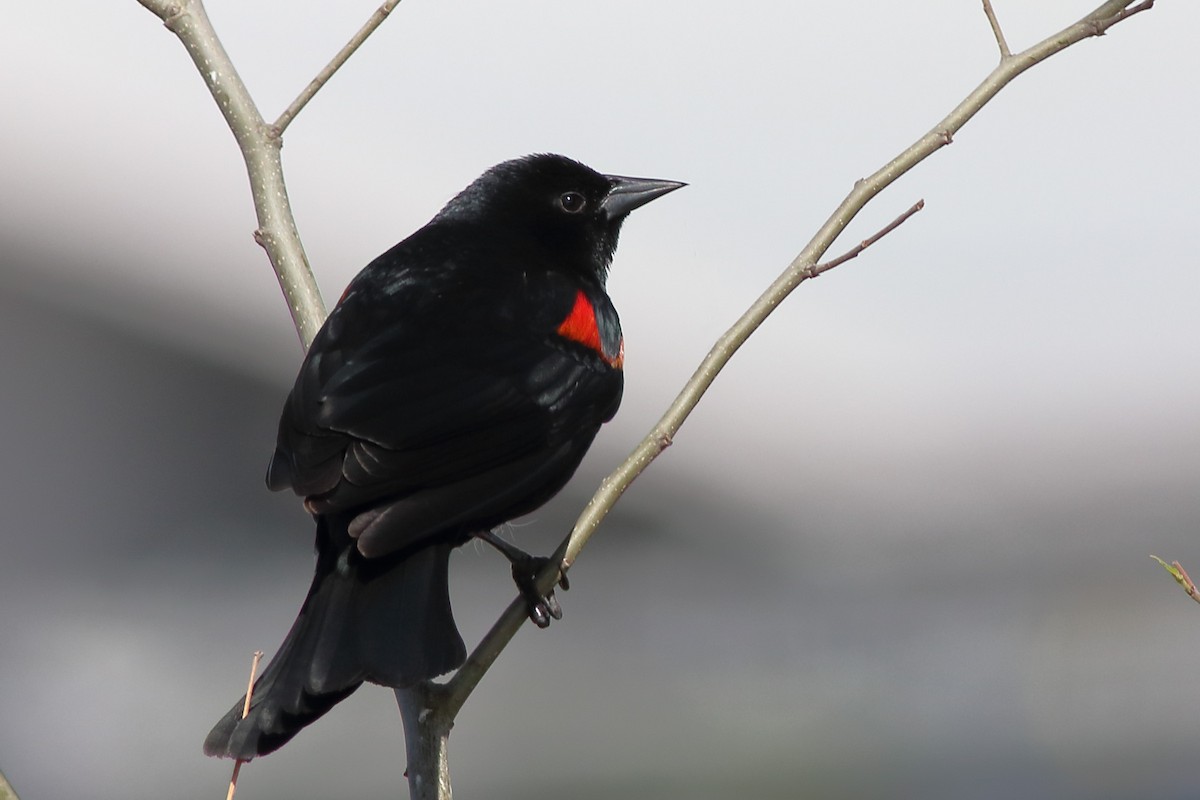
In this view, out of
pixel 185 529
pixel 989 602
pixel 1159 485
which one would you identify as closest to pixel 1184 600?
pixel 1159 485

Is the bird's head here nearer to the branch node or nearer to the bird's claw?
the branch node

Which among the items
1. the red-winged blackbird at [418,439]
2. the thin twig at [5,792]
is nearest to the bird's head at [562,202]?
the red-winged blackbird at [418,439]

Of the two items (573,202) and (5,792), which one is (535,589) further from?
(573,202)

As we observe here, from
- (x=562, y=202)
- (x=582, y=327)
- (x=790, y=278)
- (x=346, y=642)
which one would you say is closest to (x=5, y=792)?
(x=346, y=642)

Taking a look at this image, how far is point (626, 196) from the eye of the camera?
3281mm

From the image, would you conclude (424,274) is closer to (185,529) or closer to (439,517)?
(439,517)

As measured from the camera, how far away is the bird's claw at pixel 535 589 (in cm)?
219

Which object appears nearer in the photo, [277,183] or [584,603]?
[277,183]

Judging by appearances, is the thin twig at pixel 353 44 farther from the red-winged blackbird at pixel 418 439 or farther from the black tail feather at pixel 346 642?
the black tail feather at pixel 346 642

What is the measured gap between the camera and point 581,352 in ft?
8.79

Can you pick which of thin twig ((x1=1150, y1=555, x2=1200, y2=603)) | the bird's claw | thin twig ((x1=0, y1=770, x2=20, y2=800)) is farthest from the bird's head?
thin twig ((x1=0, y1=770, x2=20, y2=800))

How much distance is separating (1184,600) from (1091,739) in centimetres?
85

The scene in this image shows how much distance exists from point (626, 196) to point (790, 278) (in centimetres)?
119

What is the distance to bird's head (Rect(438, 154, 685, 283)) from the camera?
10.6 ft
